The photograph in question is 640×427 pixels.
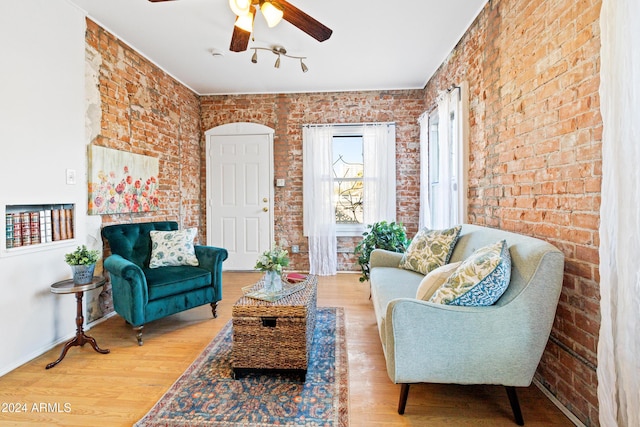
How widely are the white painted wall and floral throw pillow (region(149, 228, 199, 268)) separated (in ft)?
1.95

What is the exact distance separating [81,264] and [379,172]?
3.63 metres

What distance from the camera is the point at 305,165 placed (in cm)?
474

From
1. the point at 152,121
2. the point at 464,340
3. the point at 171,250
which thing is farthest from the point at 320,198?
the point at 464,340

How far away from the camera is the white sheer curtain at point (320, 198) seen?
4.69m

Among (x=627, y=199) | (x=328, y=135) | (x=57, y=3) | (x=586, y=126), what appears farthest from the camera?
(x=328, y=135)

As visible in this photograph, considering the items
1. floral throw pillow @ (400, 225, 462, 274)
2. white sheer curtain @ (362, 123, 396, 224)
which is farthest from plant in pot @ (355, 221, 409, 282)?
white sheer curtain @ (362, 123, 396, 224)

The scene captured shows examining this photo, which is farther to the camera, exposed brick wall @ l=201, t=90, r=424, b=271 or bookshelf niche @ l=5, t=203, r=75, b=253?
exposed brick wall @ l=201, t=90, r=424, b=271

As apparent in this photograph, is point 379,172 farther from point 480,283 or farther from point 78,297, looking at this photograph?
point 78,297

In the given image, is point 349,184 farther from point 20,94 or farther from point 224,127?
point 20,94

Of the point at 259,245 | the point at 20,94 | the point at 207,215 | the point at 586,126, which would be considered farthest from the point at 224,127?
the point at 586,126

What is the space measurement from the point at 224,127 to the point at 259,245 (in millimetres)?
1913

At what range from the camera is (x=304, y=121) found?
4.79 metres

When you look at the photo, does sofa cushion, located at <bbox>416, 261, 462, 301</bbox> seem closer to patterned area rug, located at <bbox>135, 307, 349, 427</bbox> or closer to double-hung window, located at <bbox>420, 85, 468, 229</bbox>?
patterned area rug, located at <bbox>135, 307, 349, 427</bbox>

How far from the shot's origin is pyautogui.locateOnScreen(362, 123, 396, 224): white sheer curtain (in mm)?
4629
